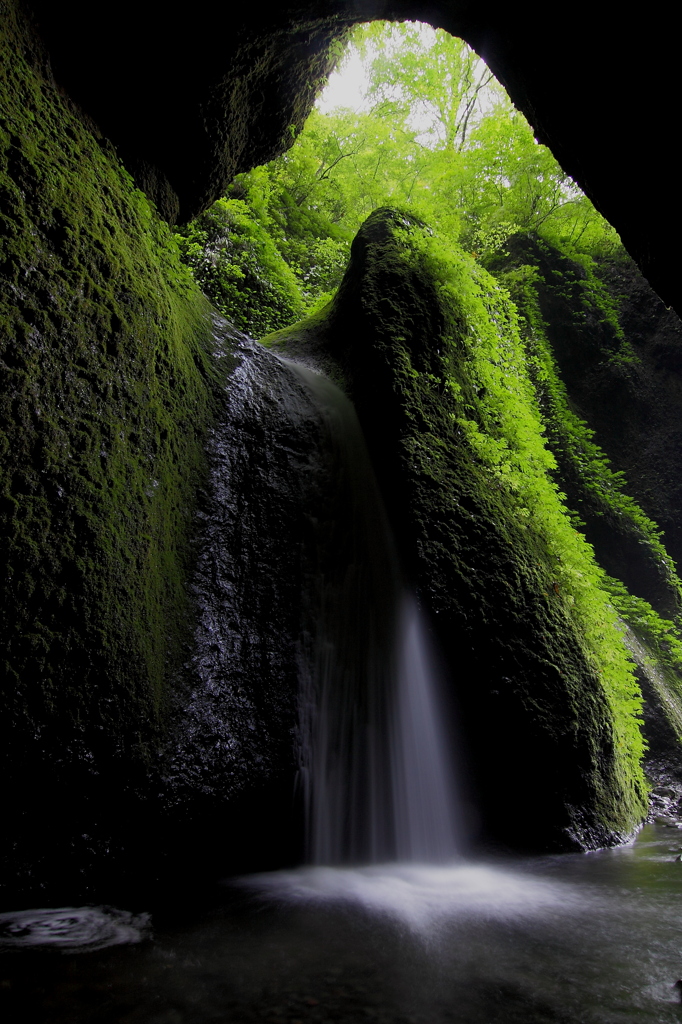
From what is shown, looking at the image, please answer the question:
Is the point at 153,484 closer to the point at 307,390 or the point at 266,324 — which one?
the point at 307,390

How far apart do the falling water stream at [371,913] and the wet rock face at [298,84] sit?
97.3 inches

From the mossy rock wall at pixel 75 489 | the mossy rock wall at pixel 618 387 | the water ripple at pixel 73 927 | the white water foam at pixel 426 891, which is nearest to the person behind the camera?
the water ripple at pixel 73 927

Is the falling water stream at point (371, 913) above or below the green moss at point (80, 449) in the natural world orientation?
below

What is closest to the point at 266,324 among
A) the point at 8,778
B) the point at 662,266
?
the point at 662,266

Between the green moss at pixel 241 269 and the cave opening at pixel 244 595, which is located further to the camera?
the green moss at pixel 241 269

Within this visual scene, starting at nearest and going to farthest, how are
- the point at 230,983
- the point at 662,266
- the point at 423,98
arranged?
the point at 230,983 < the point at 662,266 < the point at 423,98

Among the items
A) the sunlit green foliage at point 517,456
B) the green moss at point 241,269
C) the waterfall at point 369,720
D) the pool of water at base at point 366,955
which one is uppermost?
the green moss at point 241,269

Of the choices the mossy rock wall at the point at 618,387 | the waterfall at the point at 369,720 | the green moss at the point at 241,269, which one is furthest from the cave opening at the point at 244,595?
the green moss at the point at 241,269

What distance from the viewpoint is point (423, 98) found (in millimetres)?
14516

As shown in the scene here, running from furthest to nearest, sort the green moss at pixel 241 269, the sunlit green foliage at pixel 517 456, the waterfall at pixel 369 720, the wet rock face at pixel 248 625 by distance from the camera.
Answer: the green moss at pixel 241 269
the sunlit green foliage at pixel 517 456
the waterfall at pixel 369 720
the wet rock face at pixel 248 625

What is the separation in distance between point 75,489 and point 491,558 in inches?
106

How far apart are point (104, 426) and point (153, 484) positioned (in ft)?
1.47

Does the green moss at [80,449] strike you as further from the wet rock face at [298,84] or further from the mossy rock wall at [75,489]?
the wet rock face at [298,84]

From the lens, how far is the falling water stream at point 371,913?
1.66 meters
